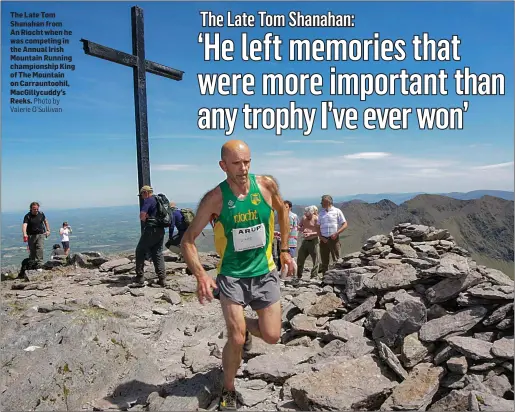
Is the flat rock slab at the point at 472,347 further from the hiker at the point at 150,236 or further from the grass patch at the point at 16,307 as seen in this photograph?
the grass patch at the point at 16,307

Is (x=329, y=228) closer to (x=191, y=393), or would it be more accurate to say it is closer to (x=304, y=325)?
(x=304, y=325)

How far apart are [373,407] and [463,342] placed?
4.20 ft

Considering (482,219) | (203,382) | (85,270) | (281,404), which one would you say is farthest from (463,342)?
(482,219)

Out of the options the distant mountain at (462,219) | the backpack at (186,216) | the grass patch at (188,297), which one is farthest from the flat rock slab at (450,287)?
the distant mountain at (462,219)

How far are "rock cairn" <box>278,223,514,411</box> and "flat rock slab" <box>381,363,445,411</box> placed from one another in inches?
0.4

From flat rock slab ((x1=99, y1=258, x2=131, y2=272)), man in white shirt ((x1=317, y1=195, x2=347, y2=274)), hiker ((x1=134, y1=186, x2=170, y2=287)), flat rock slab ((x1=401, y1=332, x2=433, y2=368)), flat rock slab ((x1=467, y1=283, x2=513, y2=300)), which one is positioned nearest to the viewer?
flat rock slab ((x1=401, y1=332, x2=433, y2=368))

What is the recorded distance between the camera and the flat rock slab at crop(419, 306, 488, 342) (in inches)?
204

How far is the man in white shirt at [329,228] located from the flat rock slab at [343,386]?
19.3 feet

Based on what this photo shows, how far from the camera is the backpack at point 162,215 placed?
980 cm

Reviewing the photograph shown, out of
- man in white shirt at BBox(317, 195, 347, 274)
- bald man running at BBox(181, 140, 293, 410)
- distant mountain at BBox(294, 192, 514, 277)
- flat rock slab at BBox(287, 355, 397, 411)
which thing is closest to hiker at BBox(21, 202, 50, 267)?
man in white shirt at BBox(317, 195, 347, 274)

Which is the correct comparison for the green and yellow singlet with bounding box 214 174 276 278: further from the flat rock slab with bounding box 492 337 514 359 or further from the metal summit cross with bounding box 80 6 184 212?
the metal summit cross with bounding box 80 6 184 212

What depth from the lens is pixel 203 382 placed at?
5.05 m

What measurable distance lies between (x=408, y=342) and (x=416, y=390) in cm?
82

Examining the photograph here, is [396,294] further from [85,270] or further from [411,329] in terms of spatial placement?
[85,270]
